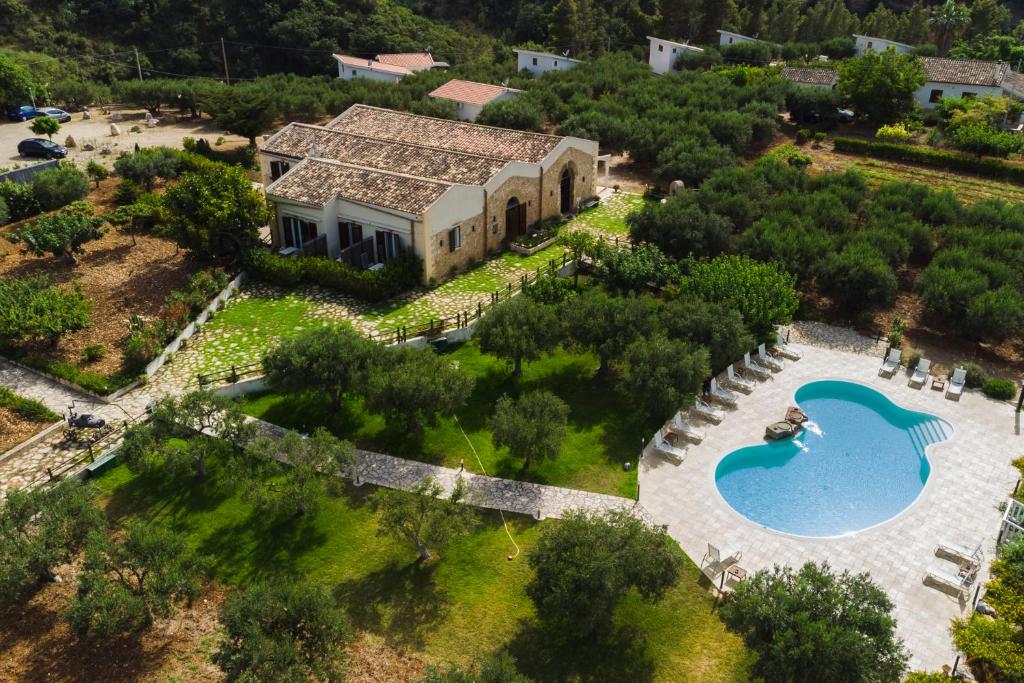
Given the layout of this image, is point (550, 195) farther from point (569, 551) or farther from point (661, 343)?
point (569, 551)

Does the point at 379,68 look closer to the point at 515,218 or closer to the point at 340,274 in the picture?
the point at 515,218

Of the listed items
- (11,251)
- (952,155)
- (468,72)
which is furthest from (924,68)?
(11,251)

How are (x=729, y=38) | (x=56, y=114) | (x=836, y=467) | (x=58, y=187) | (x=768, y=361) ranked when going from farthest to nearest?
1. (x=729, y=38)
2. (x=56, y=114)
3. (x=58, y=187)
4. (x=768, y=361)
5. (x=836, y=467)

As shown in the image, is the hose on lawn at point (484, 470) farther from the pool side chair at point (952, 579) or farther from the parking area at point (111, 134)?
the parking area at point (111, 134)

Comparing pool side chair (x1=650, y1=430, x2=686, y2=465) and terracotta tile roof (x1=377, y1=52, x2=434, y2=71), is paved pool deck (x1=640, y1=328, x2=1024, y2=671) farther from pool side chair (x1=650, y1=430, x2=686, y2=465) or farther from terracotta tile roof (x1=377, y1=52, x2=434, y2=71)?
terracotta tile roof (x1=377, y1=52, x2=434, y2=71)

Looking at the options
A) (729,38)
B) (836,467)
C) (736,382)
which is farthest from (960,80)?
(836,467)

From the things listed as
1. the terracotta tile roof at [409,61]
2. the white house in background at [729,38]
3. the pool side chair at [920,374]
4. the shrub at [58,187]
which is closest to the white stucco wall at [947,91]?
the white house in background at [729,38]

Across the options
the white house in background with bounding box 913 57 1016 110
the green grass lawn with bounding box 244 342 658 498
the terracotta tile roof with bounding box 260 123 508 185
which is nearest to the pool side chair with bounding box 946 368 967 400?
Answer: the green grass lawn with bounding box 244 342 658 498
